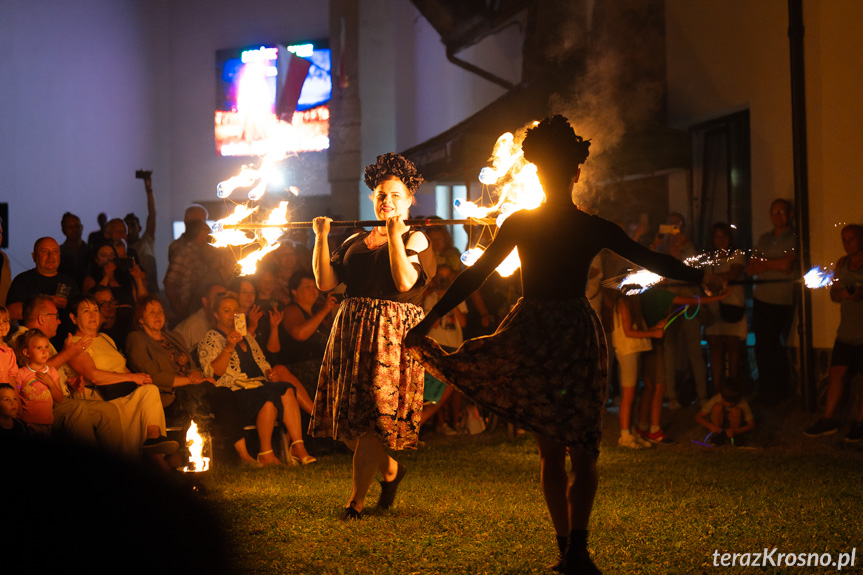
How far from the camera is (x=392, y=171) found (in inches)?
220

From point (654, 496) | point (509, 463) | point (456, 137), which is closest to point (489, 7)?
point (456, 137)

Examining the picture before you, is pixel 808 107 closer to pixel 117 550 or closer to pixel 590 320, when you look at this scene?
pixel 590 320

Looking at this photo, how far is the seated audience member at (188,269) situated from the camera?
31.6ft

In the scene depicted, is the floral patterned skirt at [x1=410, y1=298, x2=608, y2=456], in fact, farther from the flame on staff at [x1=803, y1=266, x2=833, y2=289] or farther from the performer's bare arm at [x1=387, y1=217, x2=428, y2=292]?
the flame on staff at [x1=803, y1=266, x2=833, y2=289]

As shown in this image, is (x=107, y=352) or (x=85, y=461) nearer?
(x=85, y=461)

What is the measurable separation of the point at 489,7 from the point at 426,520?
13.0m

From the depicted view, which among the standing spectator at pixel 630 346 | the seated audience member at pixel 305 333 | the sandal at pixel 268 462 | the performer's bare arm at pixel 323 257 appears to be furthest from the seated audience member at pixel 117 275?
the standing spectator at pixel 630 346

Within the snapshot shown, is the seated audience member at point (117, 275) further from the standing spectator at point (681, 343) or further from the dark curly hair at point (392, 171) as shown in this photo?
the standing spectator at point (681, 343)

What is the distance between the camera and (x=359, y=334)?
5344mm

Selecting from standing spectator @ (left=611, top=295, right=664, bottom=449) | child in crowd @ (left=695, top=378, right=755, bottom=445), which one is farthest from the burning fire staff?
child in crowd @ (left=695, top=378, right=755, bottom=445)

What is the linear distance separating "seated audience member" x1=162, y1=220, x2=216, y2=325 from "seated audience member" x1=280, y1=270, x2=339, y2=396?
4.45 feet

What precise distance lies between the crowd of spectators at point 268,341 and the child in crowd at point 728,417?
0.01 m

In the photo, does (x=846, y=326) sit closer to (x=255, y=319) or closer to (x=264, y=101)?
(x=255, y=319)

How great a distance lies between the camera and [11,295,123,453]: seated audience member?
21.8ft
